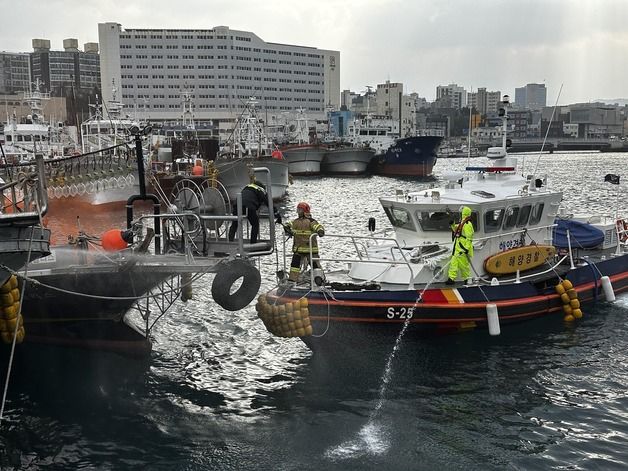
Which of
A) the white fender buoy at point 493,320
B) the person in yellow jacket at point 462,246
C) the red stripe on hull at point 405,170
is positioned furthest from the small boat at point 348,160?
the white fender buoy at point 493,320

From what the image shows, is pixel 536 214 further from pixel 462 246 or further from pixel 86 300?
pixel 86 300

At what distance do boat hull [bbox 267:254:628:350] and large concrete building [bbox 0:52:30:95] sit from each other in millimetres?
198134

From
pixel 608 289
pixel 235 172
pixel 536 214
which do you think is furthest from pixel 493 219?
pixel 235 172

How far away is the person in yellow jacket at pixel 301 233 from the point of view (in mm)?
13430

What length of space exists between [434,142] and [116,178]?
4953 centimetres

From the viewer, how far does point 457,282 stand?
572 inches

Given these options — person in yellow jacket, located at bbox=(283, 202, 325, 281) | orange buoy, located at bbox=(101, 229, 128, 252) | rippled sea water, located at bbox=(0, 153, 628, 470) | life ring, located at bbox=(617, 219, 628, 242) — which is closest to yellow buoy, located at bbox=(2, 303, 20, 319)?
rippled sea water, located at bbox=(0, 153, 628, 470)

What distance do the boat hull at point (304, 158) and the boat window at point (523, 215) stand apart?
230ft

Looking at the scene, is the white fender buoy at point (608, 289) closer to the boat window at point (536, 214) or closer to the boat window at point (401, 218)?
the boat window at point (536, 214)

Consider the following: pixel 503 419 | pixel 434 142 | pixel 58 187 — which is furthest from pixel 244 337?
pixel 434 142

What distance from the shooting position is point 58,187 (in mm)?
39000

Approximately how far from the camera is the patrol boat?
43.4 feet

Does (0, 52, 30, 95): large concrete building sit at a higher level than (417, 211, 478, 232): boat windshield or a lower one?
higher

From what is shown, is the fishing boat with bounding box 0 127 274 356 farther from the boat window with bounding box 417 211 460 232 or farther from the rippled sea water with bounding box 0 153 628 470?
the boat window with bounding box 417 211 460 232
